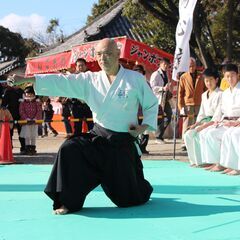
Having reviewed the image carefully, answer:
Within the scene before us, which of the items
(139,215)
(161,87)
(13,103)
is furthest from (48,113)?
(139,215)

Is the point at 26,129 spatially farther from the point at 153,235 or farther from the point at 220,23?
the point at 220,23

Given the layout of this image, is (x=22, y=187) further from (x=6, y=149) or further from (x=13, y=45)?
(x=13, y=45)

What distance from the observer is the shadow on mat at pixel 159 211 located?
4.07 m

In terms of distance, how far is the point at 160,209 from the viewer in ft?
14.2

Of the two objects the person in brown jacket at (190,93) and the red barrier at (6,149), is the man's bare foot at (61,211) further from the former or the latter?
the person in brown jacket at (190,93)

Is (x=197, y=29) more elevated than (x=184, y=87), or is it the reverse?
(x=197, y=29)

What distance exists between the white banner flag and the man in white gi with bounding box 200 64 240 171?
1.49 meters

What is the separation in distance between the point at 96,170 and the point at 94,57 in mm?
10430

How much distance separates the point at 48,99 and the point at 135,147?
543 inches

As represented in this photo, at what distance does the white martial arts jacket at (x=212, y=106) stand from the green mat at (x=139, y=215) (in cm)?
135

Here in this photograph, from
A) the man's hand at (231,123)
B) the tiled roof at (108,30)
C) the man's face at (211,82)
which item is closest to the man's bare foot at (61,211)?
the man's hand at (231,123)

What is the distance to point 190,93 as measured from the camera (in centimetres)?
950

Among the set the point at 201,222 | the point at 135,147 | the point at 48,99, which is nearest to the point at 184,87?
the point at 135,147

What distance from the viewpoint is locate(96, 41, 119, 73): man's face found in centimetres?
427
